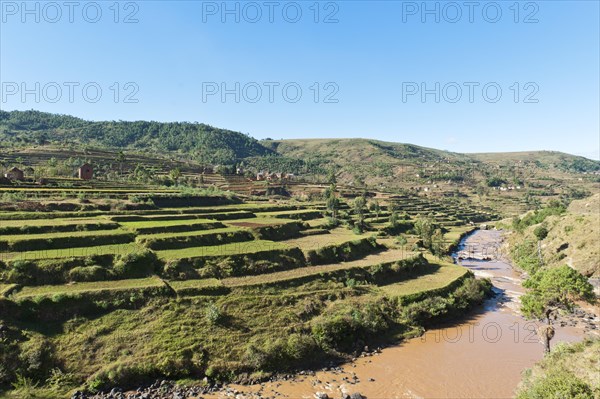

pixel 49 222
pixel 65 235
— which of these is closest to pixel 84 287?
pixel 65 235

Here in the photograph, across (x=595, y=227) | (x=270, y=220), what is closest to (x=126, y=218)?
(x=270, y=220)

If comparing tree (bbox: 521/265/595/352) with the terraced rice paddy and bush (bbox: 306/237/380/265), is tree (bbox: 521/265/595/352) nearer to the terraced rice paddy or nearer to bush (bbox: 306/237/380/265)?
the terraced rice paddy

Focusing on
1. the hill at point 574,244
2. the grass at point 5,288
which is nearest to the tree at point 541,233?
the hill at point 574,244

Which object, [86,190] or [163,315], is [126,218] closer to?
[86,190]

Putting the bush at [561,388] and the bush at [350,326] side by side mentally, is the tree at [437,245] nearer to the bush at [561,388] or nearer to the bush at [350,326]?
the bush at [350,326]

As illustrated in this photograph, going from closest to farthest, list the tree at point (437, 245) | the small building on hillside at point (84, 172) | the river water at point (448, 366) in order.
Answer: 1. the river water at point (448, 366)
2. the tree at point (437, 245)
3. the small building on hillside at point (84, 172)

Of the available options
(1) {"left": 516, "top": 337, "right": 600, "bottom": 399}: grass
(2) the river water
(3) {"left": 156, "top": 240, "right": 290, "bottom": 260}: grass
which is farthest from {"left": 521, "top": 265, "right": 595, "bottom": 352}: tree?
(3) {"left": 156, "top": 240, "right": 290, "bottom": 260}: grass
